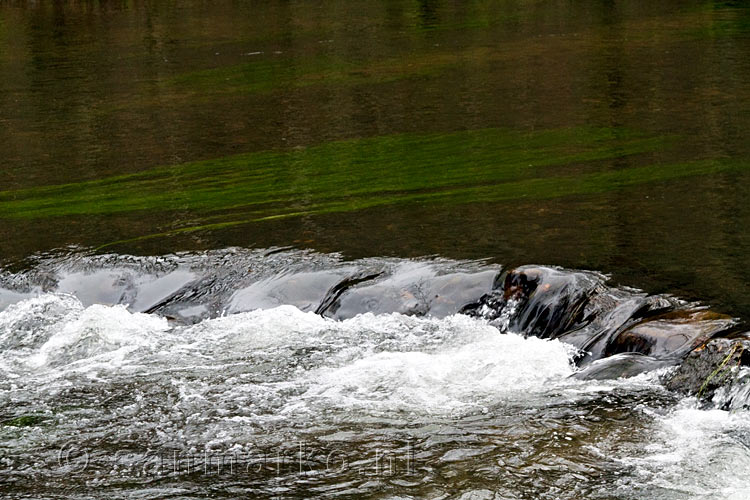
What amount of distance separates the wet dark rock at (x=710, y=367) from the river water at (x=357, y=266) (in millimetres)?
114

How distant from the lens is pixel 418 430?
661 centimetres

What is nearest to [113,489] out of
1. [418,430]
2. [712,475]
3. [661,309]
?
[418,430]

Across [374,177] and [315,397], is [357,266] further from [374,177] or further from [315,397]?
[374,177]

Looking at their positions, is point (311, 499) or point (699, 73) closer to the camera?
point (311, 499)

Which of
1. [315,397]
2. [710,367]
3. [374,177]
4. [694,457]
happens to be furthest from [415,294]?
[374,177]

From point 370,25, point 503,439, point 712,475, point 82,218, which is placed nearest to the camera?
point 712,475

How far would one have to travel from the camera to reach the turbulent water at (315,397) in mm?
6039

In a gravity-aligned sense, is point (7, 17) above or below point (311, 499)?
above

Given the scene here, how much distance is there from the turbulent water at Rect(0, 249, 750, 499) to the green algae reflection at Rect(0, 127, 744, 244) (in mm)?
1828

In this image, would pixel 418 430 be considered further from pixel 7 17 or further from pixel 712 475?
pixel 7 17

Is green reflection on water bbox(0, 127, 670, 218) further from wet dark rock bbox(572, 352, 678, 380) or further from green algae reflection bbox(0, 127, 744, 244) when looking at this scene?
wet dark rock bbox(572, 352, 678, 380)

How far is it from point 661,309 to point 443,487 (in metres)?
2.90

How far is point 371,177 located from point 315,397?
18.6 ft

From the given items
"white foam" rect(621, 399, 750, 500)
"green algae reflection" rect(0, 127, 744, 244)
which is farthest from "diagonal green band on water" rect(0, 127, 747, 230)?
"white foam" rect(621, 399, 750, 500)
